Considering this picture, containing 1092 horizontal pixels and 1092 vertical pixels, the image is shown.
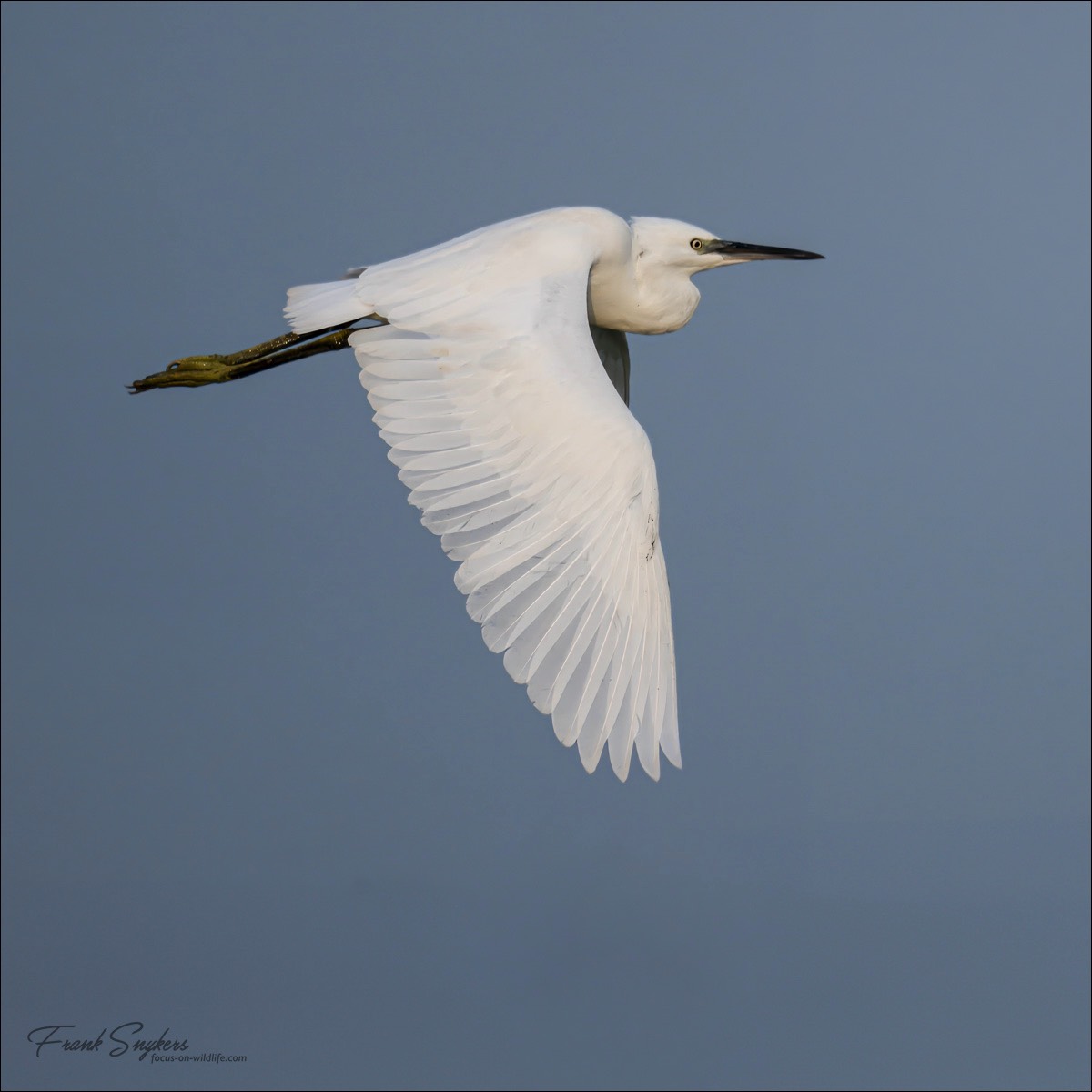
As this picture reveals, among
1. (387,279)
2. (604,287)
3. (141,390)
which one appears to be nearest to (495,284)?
(387,279)

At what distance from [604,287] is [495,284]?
111 cm

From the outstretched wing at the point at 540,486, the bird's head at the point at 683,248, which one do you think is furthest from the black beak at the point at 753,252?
the outstretched wing at the point at 540,486

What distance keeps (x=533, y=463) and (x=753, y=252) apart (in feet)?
8.95

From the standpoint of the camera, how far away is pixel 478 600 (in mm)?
6125

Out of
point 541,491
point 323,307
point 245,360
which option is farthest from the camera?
point 245,360

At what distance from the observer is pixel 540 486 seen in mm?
6469

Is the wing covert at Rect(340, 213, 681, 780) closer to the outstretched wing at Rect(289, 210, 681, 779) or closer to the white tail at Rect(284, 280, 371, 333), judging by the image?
the outstretched wing at Rect(289, 210, 681, 779)

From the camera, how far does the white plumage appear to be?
20.0 feet

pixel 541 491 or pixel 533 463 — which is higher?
pixel 533 463

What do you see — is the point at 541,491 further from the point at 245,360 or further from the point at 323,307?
the point at 245,360

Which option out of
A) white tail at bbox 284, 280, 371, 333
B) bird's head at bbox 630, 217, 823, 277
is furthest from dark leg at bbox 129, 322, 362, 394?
bird's head at bbox 630, 217, 823, 277

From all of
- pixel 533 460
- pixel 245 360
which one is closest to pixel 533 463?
pixel 533 460

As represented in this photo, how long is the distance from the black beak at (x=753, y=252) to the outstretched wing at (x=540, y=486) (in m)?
1.59

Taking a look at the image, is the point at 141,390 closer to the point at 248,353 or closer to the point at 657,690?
the point at 248,353
